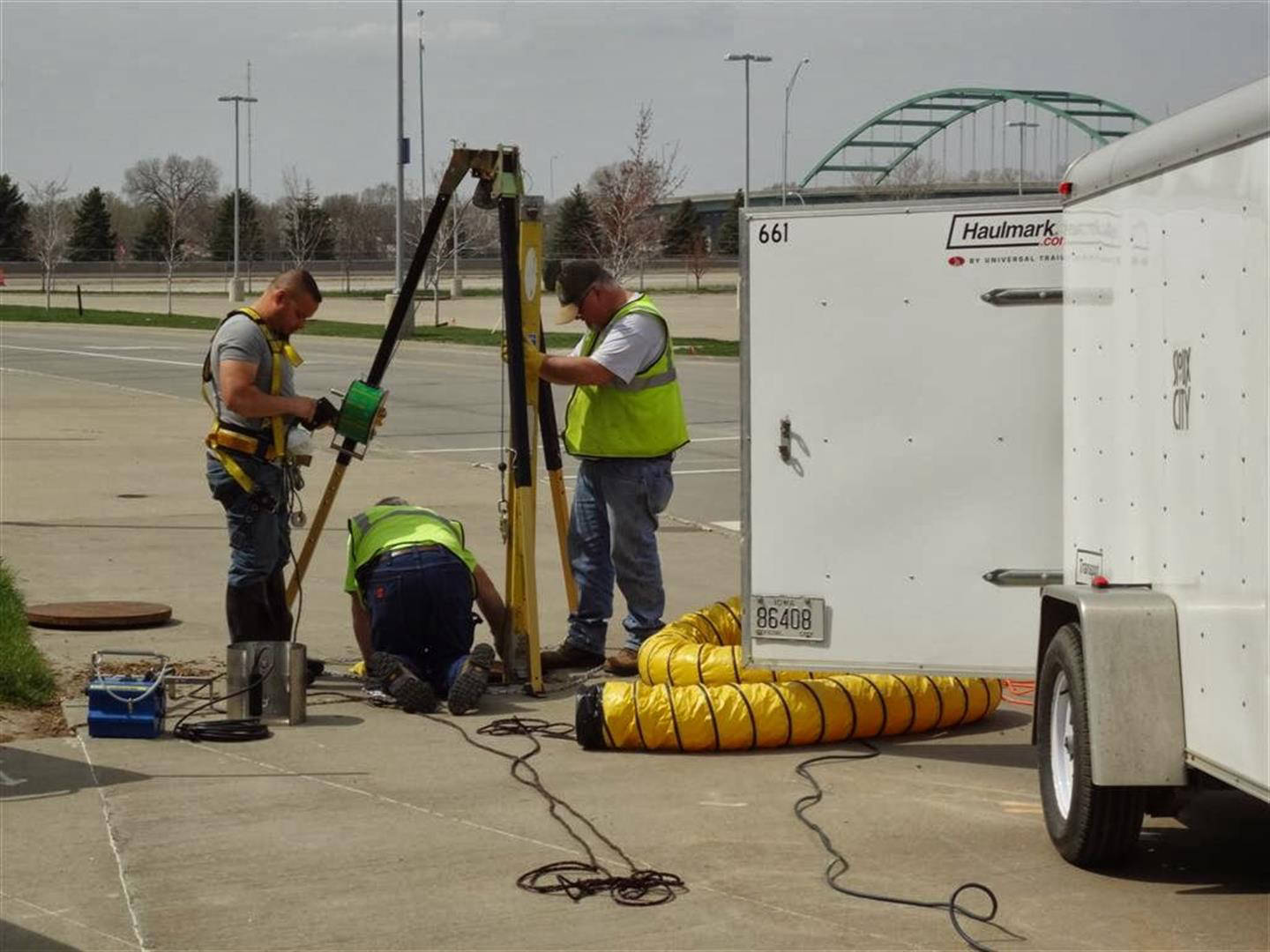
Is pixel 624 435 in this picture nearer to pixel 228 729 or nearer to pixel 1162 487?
pixel 228 729

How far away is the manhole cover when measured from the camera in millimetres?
10312

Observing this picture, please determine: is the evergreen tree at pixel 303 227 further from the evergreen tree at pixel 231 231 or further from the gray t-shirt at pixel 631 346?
the gray t-shirt at pixel 631 346

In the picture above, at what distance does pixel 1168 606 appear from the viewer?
229 inches

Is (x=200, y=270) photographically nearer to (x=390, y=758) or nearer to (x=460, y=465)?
(x=460, y=465)

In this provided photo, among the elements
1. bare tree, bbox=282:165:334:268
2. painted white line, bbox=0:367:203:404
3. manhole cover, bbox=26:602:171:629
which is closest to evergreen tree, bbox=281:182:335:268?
bare tree, bbox=282:165:334:268

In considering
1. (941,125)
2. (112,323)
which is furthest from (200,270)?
(112,323)

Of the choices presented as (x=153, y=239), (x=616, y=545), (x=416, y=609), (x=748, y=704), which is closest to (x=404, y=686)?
(x=416, y=609)

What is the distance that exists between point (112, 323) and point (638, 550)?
41772 millimetres

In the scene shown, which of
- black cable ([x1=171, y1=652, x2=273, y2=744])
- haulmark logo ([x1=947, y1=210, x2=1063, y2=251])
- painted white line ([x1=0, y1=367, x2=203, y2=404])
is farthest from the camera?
painted white line ([x1=0, y1=367, x2=203, y2=404])

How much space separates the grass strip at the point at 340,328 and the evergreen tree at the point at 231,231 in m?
37.3

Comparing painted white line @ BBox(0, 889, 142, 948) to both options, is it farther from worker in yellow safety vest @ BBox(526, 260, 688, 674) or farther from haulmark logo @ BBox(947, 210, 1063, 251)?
haulmark logo @ BBox(947, 210, 1063, 251)

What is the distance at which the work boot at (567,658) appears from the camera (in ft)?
31.2

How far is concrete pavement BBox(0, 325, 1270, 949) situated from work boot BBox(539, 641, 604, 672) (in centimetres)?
68

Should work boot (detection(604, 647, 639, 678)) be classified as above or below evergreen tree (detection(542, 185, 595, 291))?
below
